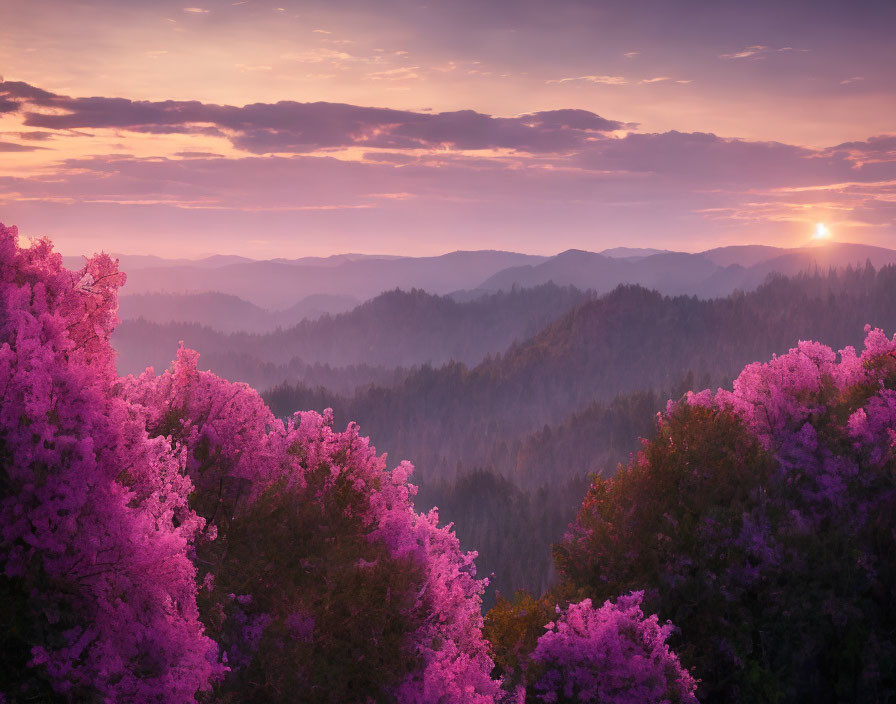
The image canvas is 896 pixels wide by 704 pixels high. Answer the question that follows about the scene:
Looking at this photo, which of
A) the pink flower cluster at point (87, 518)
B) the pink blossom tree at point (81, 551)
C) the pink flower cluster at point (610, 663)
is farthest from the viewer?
the pink flower cluster at point (610, 663)

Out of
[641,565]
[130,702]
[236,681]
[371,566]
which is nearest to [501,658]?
[641,565]

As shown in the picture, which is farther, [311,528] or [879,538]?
[879,538]

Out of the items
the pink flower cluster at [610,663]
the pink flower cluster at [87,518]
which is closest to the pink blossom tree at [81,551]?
the pink flower cluster at [87,518]

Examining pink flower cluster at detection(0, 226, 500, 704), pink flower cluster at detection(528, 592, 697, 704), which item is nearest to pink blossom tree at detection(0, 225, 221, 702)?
pink flower cluster at detection(0, 226, 500, 704)

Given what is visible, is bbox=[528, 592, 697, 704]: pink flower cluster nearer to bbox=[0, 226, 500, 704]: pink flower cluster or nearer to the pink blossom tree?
bbox=[0, 226, 500, 704]: pink flower cluster

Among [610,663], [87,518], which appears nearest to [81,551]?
[87,518]

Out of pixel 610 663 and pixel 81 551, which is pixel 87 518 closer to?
pixel 81 551

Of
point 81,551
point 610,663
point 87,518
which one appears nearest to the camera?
point 81,551

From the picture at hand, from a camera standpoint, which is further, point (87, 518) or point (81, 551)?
point (87, 518)

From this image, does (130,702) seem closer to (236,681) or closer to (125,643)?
(125,643)

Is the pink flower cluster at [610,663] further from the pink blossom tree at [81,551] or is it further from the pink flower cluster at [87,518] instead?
the pink blossom tree at [81,551]

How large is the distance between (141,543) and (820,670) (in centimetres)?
3125

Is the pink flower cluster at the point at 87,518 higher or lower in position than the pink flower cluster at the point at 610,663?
higher

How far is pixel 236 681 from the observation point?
19.0 metres
